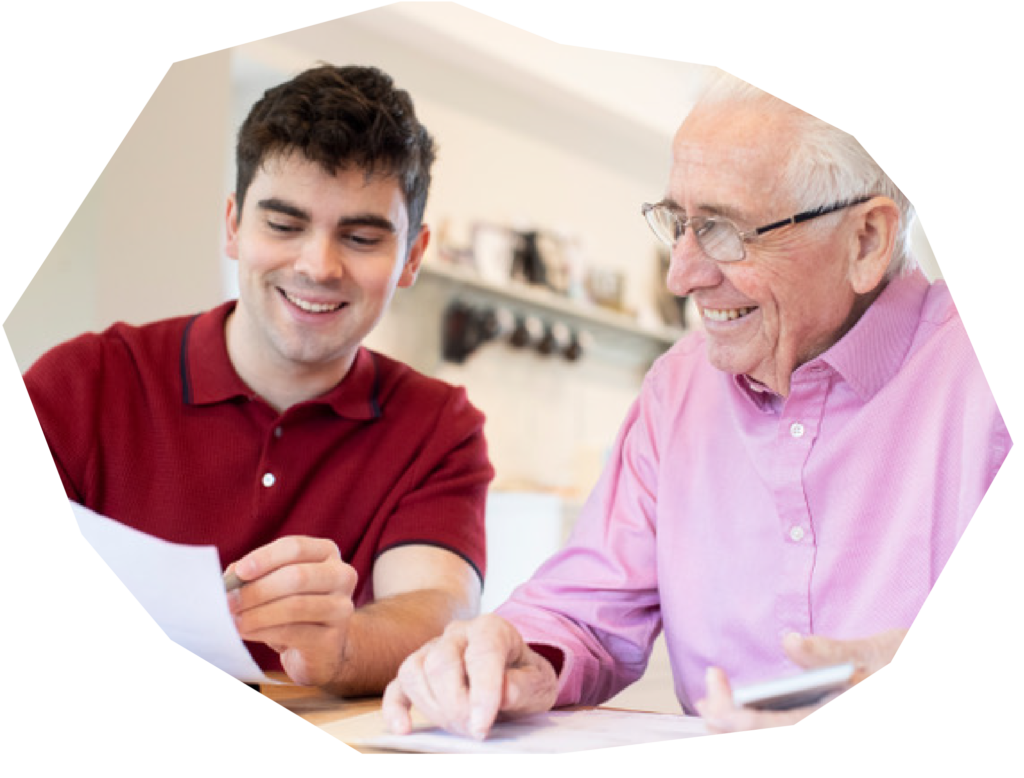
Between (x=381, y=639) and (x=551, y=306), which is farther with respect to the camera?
(x=551, y=306)

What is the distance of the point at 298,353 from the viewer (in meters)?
1.11

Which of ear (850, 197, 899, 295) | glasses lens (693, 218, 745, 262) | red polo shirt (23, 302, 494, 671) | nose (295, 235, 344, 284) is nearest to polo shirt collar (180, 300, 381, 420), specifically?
red polo shirt (23, 302, 494, 671)

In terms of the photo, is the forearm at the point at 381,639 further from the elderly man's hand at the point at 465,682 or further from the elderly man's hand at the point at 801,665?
the elderly man's hand at the point at 801,665

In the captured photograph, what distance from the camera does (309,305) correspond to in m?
1.08

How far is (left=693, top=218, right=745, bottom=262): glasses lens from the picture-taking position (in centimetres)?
100

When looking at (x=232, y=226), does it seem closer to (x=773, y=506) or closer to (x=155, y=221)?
(x=155, y=221)

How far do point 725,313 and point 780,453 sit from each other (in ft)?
0.41

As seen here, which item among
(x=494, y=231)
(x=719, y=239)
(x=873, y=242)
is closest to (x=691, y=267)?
(x=719, y=239)

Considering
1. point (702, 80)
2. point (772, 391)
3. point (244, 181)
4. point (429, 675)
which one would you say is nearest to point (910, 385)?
point (772, 391)

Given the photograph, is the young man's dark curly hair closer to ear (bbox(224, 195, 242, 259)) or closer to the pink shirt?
ear (bbox(224, 195, 242, 259))

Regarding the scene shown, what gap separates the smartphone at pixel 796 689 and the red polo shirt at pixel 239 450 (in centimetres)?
33

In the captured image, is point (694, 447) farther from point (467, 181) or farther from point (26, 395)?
point (26, 395)

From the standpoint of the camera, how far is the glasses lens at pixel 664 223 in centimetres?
103

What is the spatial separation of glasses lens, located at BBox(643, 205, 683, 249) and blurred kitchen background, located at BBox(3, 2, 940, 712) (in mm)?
52
